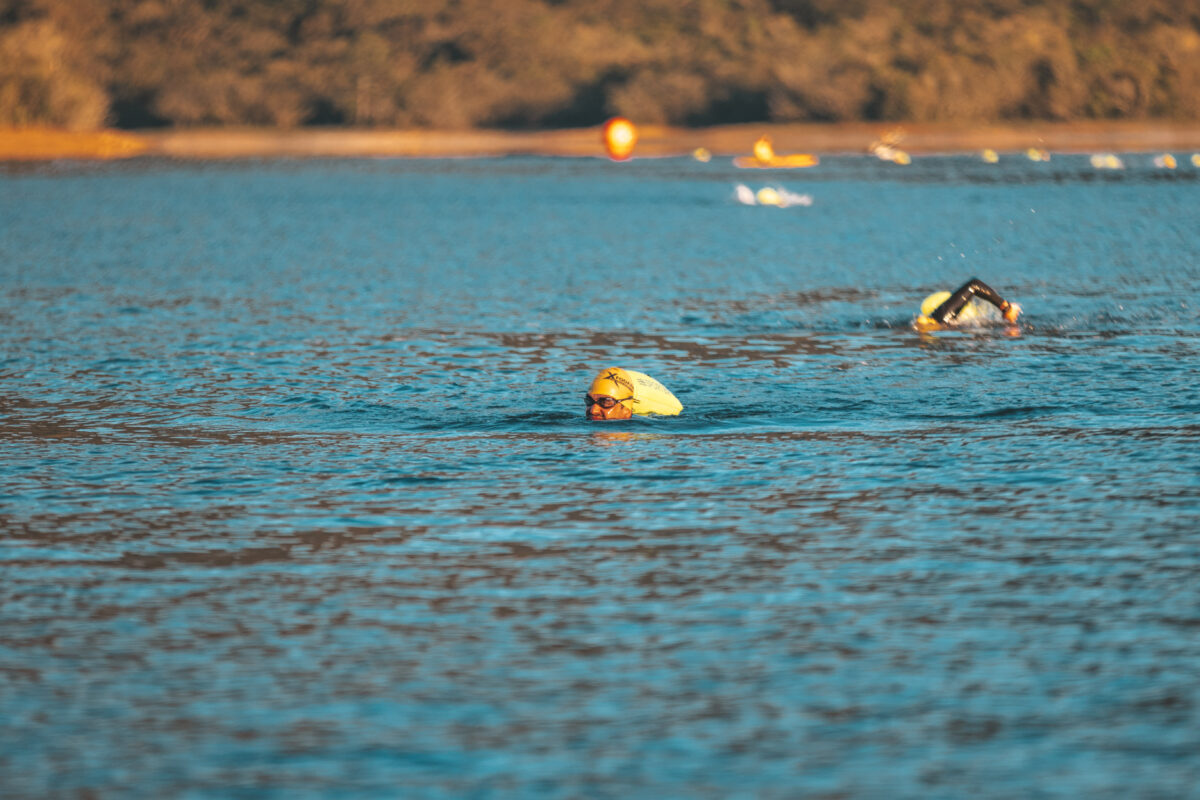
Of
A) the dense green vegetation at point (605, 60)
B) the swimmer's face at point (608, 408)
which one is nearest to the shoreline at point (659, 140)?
the dense green vegetation at point (605, 60)

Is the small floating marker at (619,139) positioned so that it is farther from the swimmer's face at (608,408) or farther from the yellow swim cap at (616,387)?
the swimmer's face at (608,408)

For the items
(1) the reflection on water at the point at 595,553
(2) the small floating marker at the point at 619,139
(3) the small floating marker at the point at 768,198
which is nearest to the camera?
(1) the reflection on water at the point at 595,553

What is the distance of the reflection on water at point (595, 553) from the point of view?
711 cm

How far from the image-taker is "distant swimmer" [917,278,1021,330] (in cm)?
2273

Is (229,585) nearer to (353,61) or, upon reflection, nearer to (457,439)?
(457,439)

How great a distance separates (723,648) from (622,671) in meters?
0.58

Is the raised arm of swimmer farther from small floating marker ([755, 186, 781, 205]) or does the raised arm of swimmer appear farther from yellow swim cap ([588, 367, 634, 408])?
small floating marker ([755, 186, 781, 205])

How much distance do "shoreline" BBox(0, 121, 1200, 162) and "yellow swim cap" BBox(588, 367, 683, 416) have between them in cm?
9051

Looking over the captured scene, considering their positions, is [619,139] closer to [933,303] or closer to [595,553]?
[933,303]

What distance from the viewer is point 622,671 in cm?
805

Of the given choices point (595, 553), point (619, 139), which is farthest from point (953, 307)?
point (619, 139)

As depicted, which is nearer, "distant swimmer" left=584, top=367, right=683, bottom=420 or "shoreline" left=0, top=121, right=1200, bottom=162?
"distant swimmer" left=584, top=367, right=683, bottom=420

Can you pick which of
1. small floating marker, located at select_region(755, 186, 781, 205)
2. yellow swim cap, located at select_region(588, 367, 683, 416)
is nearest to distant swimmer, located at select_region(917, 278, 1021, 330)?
yellow swim cap, located at select_region(588, 367, 683, 416)

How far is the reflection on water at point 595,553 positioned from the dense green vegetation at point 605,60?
9220 cm
